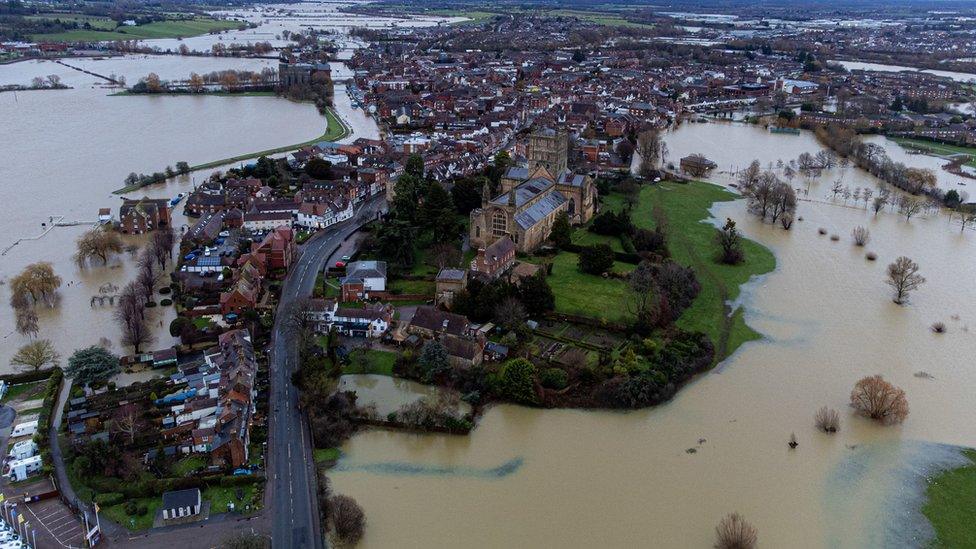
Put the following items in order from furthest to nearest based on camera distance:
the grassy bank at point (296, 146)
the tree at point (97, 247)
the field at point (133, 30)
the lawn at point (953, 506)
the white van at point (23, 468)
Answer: the field at point (133, 30) → the grassy bank at point (296, 146) → the tree at point (97, 247) → the white van at point (23, 468) → the lawn at point (953, 506)

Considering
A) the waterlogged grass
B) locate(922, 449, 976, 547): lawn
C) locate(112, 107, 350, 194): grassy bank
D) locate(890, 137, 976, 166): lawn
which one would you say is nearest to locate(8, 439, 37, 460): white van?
the waterlogged grass

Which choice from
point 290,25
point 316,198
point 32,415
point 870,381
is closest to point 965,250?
point 870,381

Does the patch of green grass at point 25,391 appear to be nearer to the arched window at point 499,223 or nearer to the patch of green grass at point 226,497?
the patch of green grass at point 226,497

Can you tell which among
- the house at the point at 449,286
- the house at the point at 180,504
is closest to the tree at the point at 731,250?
the house at the point at 449,286

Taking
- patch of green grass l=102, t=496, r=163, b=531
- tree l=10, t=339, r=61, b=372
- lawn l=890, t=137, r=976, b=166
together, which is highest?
lawn l=890, t=137, r=976, b=166

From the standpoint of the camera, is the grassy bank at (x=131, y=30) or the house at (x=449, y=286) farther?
the grassy bank at (x=131, y=30)

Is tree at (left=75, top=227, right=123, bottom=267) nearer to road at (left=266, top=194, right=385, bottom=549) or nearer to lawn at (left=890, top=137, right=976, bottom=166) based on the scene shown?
road at (left=266, top=194, right=385, bottom=549)
